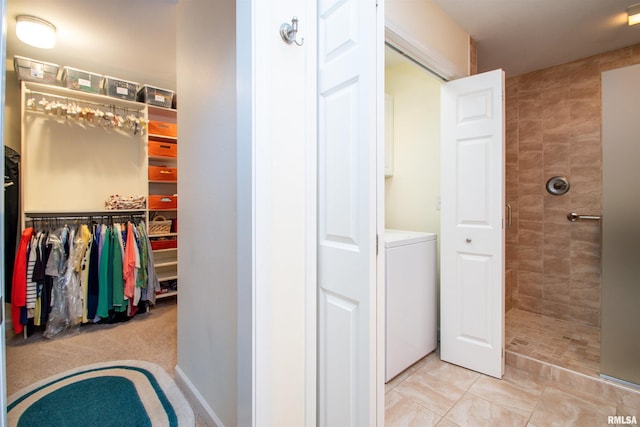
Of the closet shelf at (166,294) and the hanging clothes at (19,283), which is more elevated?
the hanging clothes at (19,283)

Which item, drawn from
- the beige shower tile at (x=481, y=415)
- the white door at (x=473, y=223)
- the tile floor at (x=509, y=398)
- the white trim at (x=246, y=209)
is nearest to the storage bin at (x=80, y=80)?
the white trim at (x=246, y=209)

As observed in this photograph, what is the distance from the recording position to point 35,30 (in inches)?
81.9

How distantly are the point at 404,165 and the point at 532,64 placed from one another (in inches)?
63.9

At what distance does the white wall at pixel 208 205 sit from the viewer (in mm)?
1376

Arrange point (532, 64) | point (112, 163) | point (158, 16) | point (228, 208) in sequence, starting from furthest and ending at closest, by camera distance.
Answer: point (112, 163), point (532, 64), point (158, 16), point (228, 208)

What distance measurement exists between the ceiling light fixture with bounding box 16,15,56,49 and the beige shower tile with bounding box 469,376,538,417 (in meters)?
3.92

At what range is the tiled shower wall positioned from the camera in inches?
105

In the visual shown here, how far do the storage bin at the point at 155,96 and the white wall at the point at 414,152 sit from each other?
8.22ft

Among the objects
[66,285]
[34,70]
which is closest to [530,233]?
[66,285]

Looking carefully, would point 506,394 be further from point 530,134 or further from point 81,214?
point 81,214

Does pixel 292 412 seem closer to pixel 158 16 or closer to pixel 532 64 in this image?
pixel 158 16

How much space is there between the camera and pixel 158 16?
6.81 feet

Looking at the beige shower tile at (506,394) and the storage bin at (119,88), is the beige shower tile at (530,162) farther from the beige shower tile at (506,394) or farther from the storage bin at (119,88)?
the storage bin at (119,88)

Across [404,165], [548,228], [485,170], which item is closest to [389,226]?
[404,165]
